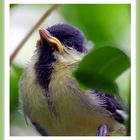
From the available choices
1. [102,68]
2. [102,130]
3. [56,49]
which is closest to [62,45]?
[56,49]

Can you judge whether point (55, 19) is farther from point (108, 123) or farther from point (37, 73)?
point (108, 123)

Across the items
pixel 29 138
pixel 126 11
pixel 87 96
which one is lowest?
pixel 29 138

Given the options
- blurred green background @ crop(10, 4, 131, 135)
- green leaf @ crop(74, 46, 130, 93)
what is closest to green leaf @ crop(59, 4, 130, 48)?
blurred green background @ crop(10, 4, 131, 135)

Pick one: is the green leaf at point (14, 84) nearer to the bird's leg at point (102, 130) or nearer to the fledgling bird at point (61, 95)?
the fledgling bird at point (61, 95)

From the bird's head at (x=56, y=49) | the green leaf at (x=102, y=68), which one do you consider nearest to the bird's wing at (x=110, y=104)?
the bird's head at (x=56, y=49)

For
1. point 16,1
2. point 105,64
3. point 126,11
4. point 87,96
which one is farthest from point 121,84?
point 105,64

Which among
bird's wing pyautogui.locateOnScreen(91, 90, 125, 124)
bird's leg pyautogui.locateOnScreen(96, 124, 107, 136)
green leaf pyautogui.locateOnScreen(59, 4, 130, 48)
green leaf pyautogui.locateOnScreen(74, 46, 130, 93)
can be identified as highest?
green leaf pyautogui.locateOnScreen(59, 4, 130, 48)

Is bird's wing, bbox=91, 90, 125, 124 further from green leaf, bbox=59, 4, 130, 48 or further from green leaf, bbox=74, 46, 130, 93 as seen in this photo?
green leaf, bbox=74, 46, 130, 93
